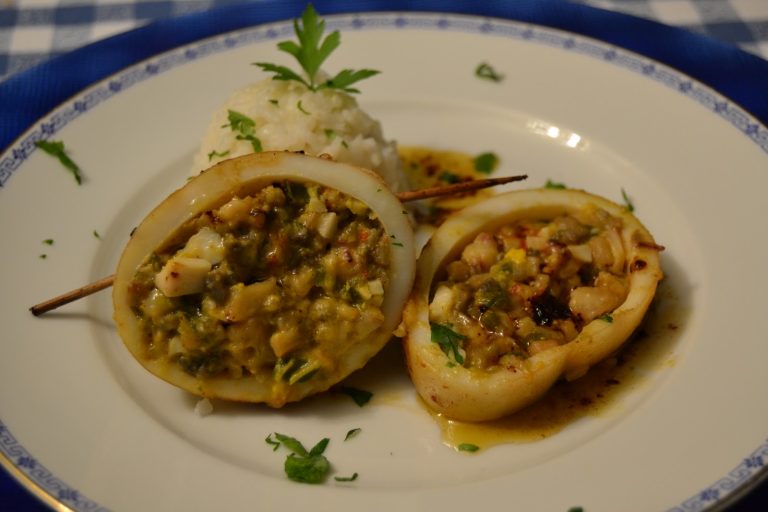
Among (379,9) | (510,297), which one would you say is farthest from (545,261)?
(379,9)

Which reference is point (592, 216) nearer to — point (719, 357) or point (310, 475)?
point (719, 357)

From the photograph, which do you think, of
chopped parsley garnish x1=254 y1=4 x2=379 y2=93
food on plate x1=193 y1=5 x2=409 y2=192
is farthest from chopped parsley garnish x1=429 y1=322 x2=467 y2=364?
chopped parsley garnish x1=254 y1=4 x2=379 y2=93

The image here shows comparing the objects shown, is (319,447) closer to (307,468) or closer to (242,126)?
(307,468)

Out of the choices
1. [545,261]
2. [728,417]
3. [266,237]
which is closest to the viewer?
[728,417]

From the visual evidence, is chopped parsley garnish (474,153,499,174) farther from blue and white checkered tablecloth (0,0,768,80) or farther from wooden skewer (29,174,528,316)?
blue and white checkered tablecloth (0,0,768,80)

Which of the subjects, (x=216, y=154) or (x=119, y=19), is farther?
(x=119, y=19)

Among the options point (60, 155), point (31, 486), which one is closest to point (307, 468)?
point (31, 486)
